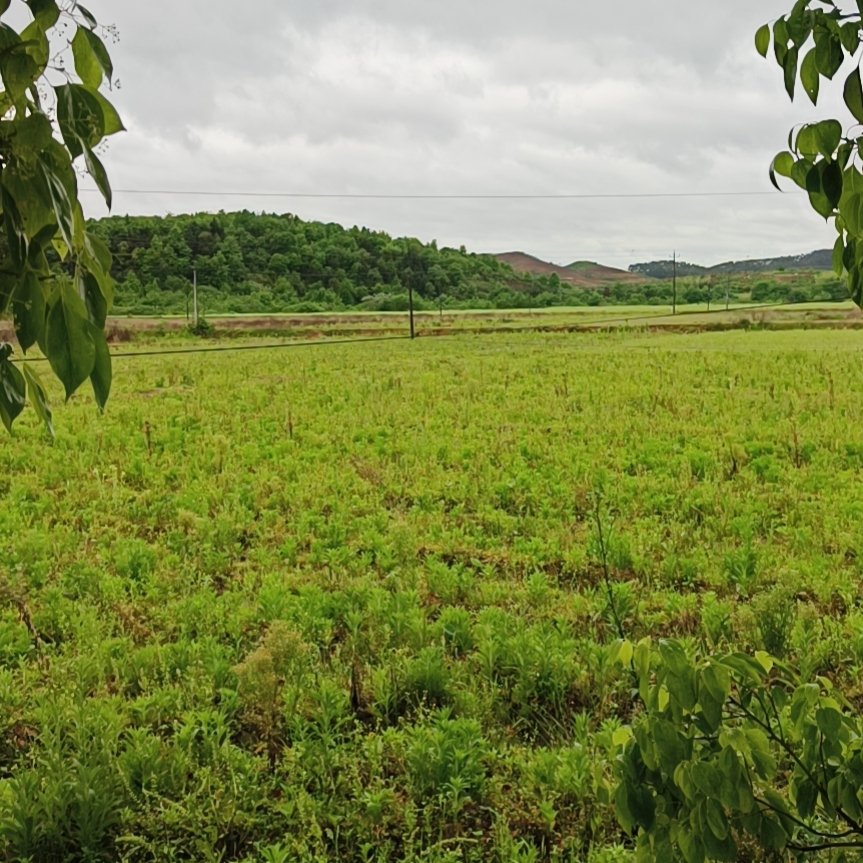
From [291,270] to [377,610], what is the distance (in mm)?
66682

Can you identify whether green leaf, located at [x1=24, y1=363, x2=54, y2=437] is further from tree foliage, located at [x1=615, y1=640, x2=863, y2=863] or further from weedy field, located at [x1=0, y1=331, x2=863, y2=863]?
weedy field, located at [x1=0, y1=331, x2=863, y2=863]

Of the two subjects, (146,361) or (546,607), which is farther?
(146,361)

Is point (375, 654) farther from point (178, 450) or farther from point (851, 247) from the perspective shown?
point (178, 450)

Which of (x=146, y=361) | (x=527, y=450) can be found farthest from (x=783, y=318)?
(x=527, y=450)

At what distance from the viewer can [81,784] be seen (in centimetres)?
306

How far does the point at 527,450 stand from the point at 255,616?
5.46m

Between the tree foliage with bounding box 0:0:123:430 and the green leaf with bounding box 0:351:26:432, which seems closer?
the tree foliage with bounding box 0:0:123:430

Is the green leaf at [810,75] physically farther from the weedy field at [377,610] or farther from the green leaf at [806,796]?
the weedy field at [377,610]

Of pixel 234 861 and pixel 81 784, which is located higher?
pixel 81 784

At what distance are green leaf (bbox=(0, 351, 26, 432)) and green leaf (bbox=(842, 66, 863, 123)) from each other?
116 cm

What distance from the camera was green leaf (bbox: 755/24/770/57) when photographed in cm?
99

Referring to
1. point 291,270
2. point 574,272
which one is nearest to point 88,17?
point 291,270

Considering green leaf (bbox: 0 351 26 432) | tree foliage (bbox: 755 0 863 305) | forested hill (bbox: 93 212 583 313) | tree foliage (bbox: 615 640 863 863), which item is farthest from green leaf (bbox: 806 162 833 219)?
forested hill (bbox: 93 212 583 313)

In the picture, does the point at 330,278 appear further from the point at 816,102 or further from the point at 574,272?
the point at 816,102
